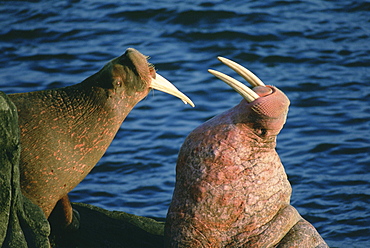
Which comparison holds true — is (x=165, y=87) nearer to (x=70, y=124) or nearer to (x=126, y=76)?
(x=126, y=76)

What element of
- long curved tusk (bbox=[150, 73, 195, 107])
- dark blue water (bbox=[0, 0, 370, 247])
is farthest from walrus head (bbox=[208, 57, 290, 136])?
dark blue water (bbox=[0, 0, 370, 247])

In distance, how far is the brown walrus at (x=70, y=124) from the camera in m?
4.48

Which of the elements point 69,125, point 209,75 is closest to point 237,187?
point 69,125

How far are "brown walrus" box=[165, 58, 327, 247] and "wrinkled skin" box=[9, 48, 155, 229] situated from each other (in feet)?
2.88

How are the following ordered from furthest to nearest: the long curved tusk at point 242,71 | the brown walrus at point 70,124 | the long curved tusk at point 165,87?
1. the long curved tusk at point 165,87
2. the brown walrus at point 70,124
3. the long curved tusk at point 242,71

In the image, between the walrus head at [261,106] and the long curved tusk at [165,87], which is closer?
the walrus head at [261,106]

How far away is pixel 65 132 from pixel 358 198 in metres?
4.08

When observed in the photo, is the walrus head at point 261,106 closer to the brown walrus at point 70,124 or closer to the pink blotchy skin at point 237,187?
the pink blotchy skin at point 237,187

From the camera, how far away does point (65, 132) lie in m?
4.64

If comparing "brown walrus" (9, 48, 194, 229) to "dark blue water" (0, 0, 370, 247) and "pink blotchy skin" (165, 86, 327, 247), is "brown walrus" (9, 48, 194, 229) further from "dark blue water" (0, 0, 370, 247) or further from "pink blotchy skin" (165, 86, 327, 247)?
"dark blue water" (0, 0, 370, 247)

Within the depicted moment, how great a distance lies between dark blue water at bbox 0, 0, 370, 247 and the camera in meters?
7.79

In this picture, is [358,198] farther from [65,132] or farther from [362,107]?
[65,132]

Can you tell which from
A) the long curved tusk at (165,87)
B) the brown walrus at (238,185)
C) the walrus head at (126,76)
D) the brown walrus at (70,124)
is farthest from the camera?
the long curved tusk at (165,87)

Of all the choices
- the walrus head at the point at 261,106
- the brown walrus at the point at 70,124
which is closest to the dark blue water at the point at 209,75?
the brown walrus at the point at 70,124
